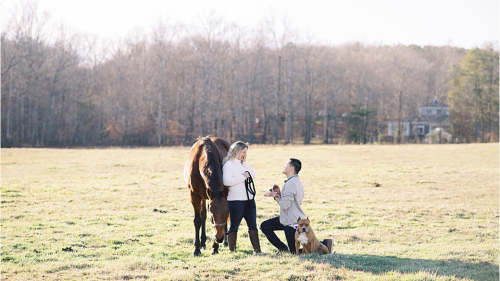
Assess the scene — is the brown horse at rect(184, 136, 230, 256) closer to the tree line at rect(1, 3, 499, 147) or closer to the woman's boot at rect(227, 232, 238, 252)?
the woman's boot at rect(227, 232, 238, 252)

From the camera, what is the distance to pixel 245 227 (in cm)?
891

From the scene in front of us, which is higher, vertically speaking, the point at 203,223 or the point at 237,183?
the point at 237,183

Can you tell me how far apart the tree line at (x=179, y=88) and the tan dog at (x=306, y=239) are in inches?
1535

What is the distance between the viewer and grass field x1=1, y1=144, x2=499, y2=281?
529 centimetres

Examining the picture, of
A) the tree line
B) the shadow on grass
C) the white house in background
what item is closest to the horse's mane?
the shadow on grass

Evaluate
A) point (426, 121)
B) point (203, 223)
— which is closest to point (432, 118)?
point (426, 121)

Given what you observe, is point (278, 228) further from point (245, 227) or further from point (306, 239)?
point (245, 227)

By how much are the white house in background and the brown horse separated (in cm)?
5842

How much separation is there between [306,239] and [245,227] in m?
3.39

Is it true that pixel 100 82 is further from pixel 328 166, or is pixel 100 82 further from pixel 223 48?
pixel 328 166

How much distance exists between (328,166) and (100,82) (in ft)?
152

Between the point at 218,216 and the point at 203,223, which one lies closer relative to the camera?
the point at 218,216

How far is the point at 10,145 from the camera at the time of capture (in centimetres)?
4147

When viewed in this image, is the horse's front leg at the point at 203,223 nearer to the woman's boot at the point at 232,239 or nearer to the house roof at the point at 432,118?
the woman's boot at the point at 232,239
